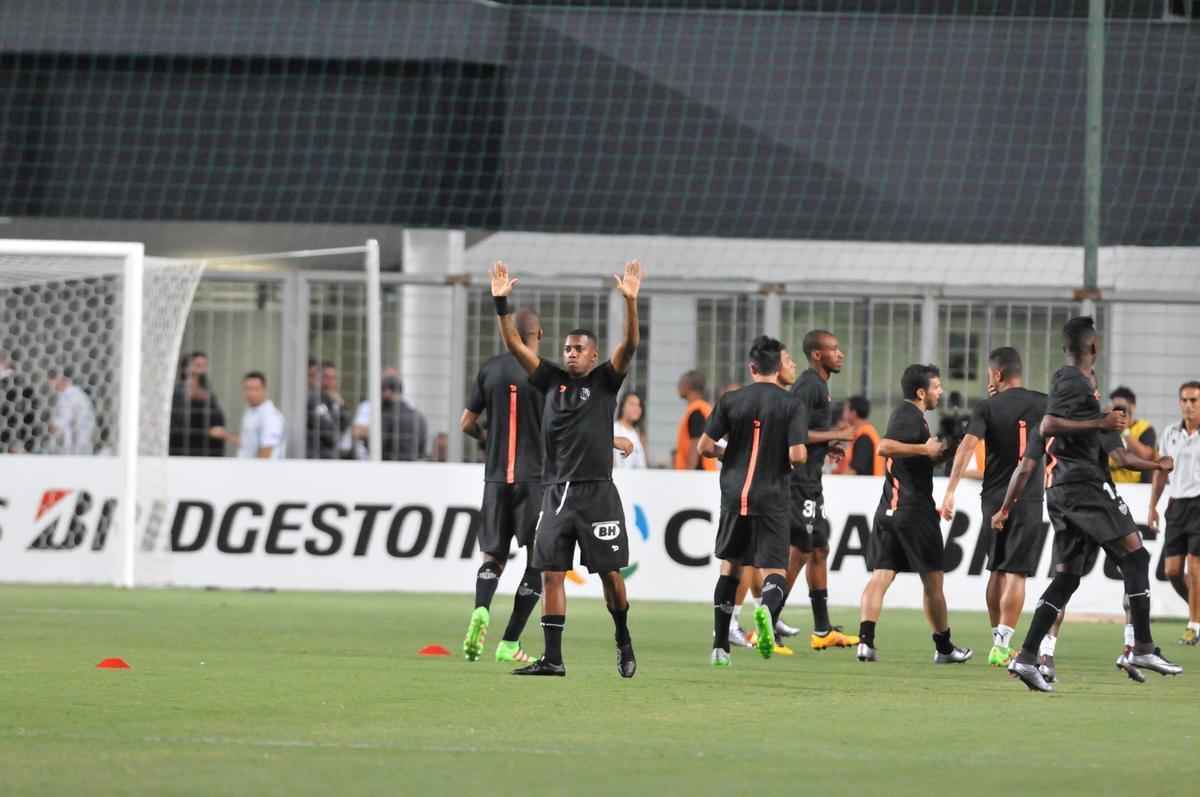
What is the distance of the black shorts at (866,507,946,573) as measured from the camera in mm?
12477

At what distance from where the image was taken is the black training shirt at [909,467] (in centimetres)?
1247

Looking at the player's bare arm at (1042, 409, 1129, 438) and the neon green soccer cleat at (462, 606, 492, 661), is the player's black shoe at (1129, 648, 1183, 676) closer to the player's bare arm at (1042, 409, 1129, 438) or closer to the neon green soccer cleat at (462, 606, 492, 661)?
the player's bare arm at (1042, 409, 1129, 438)

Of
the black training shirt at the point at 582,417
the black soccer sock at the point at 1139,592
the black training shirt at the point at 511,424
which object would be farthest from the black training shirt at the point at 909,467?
the black training shirt at the point at 582,417

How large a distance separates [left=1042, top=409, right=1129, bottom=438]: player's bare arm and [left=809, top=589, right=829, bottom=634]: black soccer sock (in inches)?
139

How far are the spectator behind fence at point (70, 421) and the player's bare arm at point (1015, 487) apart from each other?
9.61 m

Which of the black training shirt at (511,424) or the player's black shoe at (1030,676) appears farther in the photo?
the black training shirt at (511,424)

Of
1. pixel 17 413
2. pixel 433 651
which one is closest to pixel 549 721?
pixel 433 651

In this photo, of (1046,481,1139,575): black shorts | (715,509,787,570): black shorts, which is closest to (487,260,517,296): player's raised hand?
(715,509,787,570): black shorts

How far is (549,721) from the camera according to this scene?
28.6 ft

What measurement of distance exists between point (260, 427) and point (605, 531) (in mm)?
8926

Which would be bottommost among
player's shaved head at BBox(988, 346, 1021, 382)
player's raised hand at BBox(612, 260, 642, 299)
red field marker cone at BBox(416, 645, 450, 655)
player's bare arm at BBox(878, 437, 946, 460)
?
red field marker cone at BBox(416, 645, 450, 655)

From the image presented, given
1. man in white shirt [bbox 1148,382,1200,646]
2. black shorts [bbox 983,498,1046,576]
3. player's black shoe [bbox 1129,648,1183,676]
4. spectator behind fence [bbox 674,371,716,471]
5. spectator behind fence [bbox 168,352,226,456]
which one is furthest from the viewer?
spectator behind fence [bbox 168,352,226,456]

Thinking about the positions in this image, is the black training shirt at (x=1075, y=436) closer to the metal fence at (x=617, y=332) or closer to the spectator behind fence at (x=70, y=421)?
the metal fence at (x=617, y=332)

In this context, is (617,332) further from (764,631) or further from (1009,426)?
(764,631)
